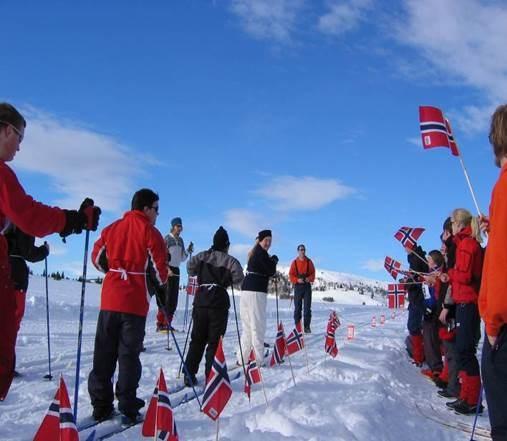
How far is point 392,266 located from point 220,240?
6.18 meters

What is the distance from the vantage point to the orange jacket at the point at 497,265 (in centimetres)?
251

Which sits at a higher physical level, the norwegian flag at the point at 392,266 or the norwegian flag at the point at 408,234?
the norwegian flag at the point at 408,234

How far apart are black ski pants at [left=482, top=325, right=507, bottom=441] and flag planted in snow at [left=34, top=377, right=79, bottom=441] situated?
2253 mm

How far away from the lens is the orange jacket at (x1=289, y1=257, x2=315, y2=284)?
1341 cm

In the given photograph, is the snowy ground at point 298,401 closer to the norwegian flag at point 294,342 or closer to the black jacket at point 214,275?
the norwegian flag at point 294,342

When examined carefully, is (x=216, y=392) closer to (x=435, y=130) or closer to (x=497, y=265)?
(x=497, y=265)

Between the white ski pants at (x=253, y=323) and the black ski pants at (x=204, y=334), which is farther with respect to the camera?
the white ski pants at (x=253, y=323)

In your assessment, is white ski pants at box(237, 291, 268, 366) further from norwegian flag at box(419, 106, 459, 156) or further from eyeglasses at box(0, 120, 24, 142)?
eyeglasses at box(0, 120, 24, 142)

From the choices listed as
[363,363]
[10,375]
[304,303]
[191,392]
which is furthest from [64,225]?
[304,303]

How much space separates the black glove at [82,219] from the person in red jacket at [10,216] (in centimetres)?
11

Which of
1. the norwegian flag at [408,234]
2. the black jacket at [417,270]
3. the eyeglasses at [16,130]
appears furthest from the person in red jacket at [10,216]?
the norwegian flag at [408,234]

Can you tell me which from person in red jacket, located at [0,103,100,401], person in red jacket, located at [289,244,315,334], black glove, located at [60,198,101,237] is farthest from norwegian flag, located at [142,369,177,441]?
person in red jacket, located at [289,244,315,334]

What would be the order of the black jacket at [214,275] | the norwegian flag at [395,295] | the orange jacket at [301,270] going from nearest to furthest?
the black jacket at [214,275]
the norwegian flag at [395,295]
the orange jacket at [301,270]

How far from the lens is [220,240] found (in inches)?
277
